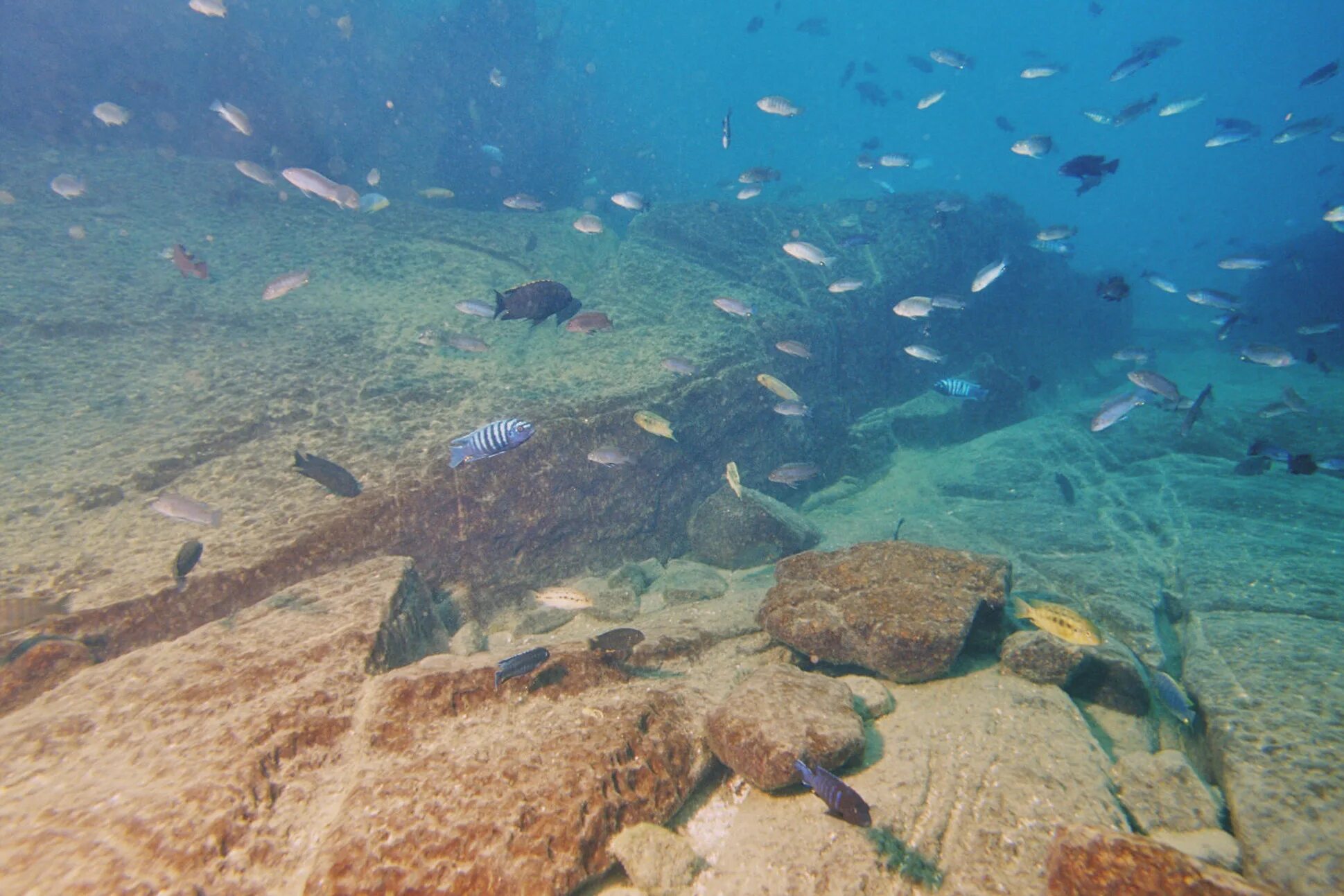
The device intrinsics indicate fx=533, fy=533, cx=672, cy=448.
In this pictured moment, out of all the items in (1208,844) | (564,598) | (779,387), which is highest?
(779,387)

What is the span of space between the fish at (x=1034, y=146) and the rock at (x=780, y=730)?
34.9ft

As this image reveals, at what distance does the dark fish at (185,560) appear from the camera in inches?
165

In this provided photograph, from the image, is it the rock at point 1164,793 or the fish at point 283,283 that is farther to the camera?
the fish at point 283,283

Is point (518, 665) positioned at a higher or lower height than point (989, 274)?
lower

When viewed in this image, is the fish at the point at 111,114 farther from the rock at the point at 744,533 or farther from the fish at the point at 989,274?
the fish at the point at 989,274

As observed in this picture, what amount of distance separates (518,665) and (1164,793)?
Result: 12.6ft

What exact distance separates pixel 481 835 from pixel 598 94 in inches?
1965

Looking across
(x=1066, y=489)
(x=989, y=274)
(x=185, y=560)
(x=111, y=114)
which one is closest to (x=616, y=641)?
(x=185, y=560)

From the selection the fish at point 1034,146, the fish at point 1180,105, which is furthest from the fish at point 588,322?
the fish at point 1180,105

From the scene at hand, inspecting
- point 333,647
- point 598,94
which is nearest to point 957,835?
point 333,647

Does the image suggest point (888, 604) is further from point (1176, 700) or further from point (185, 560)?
point (185, 560)

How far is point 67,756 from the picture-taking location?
288 centimetres

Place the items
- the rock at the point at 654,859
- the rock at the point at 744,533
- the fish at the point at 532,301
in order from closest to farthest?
the rock at the point at 654,859, the fish at the point at 532,301, the rock at the point at 744,533

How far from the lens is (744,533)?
24.0 feet
